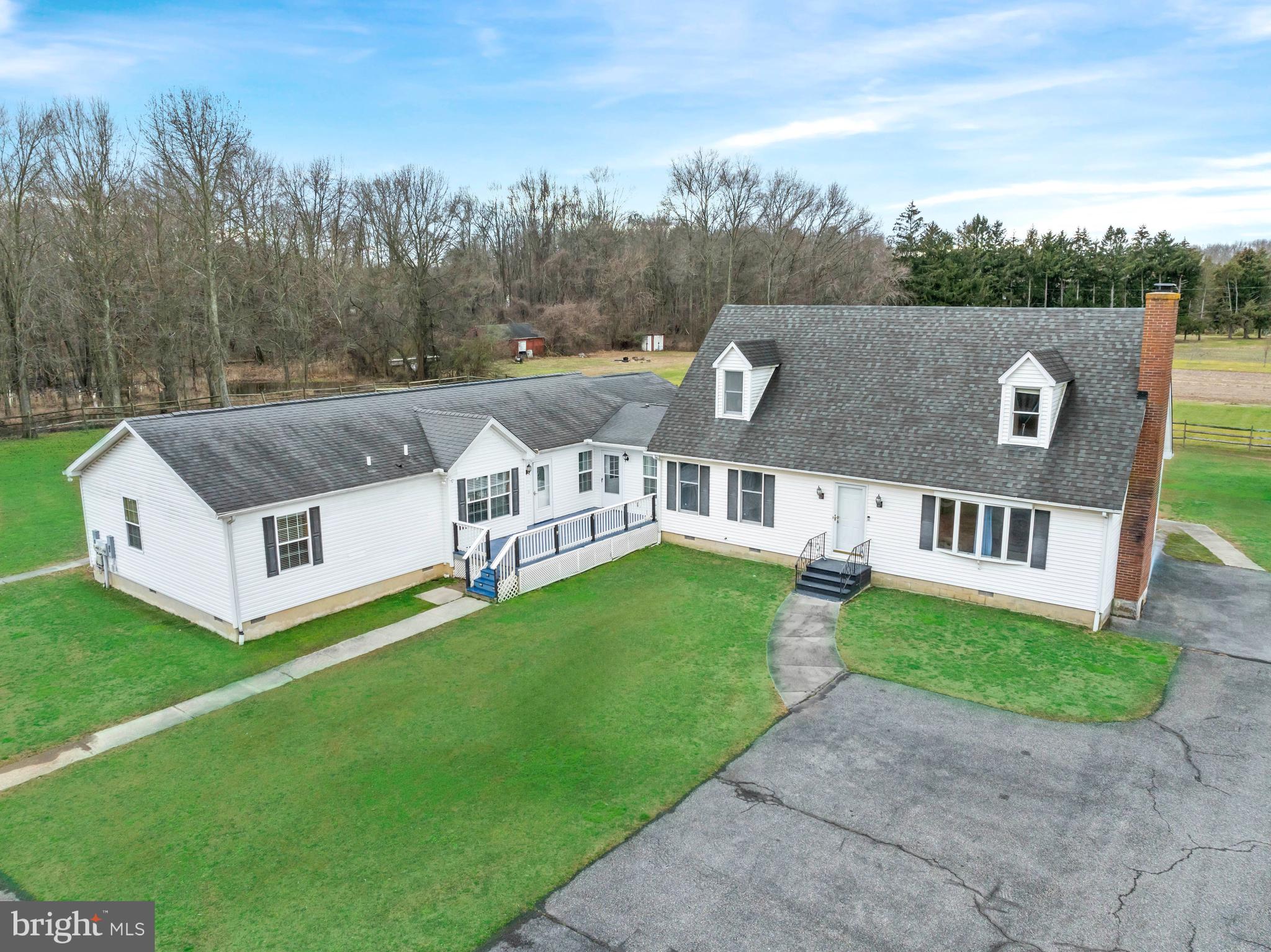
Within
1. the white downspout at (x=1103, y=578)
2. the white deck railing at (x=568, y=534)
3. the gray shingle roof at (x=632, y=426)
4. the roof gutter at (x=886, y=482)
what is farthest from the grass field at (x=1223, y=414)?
the white deck railing at (x=568, y=534)

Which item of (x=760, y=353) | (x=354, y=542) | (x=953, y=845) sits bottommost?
(x=953, y=845)

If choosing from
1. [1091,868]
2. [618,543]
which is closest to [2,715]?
[618,543]

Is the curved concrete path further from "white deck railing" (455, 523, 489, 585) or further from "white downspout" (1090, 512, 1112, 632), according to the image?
"white deck railing" (455, 523, 489, 585)

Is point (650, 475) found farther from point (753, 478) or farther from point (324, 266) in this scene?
point (324, 266)

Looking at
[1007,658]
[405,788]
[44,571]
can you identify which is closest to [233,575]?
[405,788]

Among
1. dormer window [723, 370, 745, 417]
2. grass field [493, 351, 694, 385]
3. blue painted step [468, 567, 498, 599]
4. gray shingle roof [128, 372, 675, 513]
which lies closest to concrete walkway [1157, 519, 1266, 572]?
dormer window [723, 370, 745, 417]
